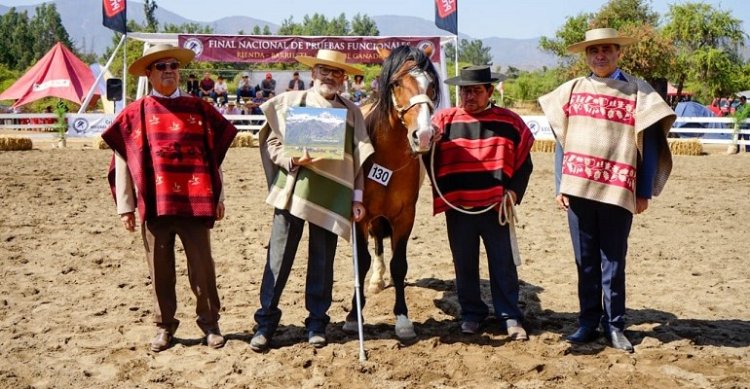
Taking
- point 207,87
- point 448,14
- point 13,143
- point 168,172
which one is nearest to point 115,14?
point 207,87

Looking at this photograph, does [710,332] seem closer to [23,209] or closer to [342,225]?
[342,225]

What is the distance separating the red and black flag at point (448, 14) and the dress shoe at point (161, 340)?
Result: 18342 mm

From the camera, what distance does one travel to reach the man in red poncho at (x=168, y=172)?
4.47 meters

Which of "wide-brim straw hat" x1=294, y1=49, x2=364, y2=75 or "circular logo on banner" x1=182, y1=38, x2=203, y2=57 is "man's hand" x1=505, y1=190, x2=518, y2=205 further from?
"circular logo on banner" x1=182, y1=38, x2=203, y2=57

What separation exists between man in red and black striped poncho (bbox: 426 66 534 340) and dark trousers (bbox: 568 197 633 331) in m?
0.45

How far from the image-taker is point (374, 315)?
5.55 metres

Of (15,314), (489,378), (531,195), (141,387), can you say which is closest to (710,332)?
(489,378)

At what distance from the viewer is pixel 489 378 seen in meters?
4.18

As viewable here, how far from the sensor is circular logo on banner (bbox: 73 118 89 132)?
67.0 feet

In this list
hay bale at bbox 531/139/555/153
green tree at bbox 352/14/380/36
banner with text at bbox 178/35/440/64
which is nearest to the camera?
hay bale at bbox 531/139/555/153

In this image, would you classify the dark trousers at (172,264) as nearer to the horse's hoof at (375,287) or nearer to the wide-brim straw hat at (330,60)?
the wide-brim straw hat at (330,60)

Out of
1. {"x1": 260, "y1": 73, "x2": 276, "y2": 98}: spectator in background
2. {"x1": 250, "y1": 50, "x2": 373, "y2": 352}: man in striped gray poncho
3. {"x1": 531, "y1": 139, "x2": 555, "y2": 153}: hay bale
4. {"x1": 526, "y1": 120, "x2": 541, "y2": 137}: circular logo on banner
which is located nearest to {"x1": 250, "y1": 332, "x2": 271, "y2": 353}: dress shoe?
{"x1": 250, "y1": 50, "x2": 373, "y2": 352}: man in striped gray poncho

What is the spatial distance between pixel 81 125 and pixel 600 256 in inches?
733

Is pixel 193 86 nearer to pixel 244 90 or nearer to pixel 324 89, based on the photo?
pixel 244 90
